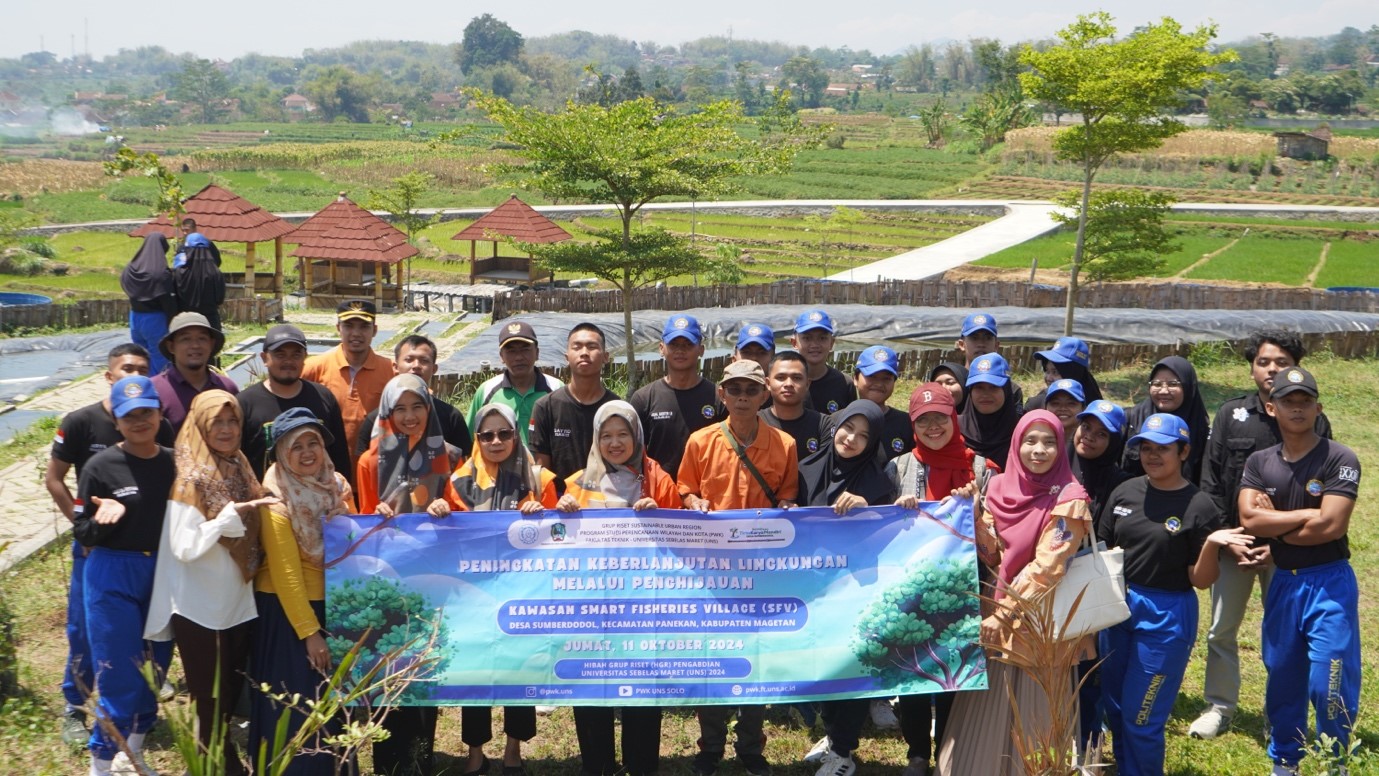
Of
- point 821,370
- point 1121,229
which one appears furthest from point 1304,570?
point 1121,229

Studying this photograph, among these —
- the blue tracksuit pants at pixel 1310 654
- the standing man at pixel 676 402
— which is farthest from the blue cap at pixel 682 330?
the blue tracksuit pants at pixel 1310 654

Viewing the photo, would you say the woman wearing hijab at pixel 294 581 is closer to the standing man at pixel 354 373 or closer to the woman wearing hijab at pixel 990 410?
the standing man at pixel 354 373

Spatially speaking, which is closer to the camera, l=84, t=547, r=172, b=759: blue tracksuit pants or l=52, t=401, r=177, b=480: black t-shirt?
l=84, t=547, r=172, b=759: blue tracksuit pants

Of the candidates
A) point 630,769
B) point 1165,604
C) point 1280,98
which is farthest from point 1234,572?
point 1280,98

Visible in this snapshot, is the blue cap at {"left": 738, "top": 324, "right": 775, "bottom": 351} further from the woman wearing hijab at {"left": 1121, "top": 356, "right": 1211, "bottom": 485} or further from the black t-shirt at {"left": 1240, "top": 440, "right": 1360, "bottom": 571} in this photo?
the black t-shirt at {"left": 1240, "top": 440, "right": 1360, "bottom": 571}

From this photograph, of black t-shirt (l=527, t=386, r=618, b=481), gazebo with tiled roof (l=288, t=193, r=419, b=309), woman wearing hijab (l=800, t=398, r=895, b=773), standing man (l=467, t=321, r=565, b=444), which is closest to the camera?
woman wearing hijab (l=800, t=398, r=895, b=773)

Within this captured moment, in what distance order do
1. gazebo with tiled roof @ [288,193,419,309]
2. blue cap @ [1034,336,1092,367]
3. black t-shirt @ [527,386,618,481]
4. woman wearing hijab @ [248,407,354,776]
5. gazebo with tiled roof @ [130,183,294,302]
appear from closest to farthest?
woman wearing hijab @ [248,407,354,776] < black t-shirt @ [527,386,618,481] < blue cap @ [1034,336,1092,367] < gazebo with tiled roof @ [288,193,419,309] < gazebo with tiled roof @ [130,183,294,302]

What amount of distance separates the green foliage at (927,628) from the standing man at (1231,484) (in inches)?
66.2

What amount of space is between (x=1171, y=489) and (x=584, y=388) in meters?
2.71

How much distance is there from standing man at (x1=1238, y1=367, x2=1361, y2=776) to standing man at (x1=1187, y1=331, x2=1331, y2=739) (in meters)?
0.53

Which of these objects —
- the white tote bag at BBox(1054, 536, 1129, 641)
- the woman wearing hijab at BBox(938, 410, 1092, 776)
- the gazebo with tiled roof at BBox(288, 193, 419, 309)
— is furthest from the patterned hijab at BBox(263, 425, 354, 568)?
the gazebo with tiled roof at BBox(288, 193, 419, 309)

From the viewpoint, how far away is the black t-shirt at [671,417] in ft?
19.5

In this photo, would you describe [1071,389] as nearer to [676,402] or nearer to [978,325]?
[978,325]

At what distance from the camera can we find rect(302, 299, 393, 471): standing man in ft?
20.6
